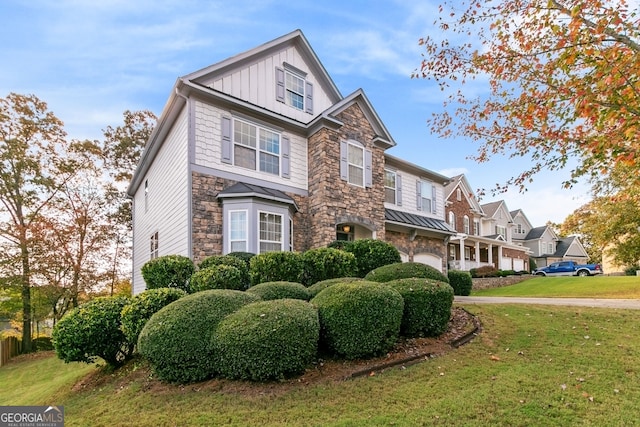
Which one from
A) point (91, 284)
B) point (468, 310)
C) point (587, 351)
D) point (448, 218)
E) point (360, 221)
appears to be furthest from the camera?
point (448, 218)

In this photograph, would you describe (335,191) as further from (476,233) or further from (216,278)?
(476,233)

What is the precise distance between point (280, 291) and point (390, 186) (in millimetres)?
11121

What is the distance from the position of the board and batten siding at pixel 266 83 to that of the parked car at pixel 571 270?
2645cm

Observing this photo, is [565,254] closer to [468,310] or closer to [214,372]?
[468,310]

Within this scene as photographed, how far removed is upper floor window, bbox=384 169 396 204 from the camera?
15984 mm

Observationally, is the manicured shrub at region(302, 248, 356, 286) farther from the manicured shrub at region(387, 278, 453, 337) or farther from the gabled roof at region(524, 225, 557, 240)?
the gabled roof at region(524, 225, 557, 240)

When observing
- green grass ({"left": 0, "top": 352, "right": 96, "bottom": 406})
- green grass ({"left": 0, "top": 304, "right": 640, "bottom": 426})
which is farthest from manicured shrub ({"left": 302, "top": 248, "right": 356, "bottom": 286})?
green grass ({"left": 0, "top": 352, "right": 96, "bottom": 406})

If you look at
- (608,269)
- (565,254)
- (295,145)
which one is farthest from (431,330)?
(565,254)

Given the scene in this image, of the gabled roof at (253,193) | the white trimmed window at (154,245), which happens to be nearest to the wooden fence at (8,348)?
the white trimmed window at (154,245)

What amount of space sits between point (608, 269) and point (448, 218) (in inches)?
804

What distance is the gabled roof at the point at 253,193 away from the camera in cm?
1011

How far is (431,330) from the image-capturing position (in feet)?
19.5

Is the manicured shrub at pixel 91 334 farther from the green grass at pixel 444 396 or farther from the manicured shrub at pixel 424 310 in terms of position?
the manicured shrub at pixel 424 310

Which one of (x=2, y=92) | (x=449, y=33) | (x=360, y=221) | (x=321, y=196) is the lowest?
(x=360, y=221)
